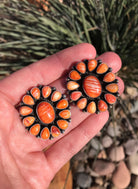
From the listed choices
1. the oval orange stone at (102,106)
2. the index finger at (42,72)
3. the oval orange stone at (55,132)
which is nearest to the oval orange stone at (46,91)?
the index finger at (42,72)

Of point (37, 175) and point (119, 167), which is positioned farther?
point (119, 167)

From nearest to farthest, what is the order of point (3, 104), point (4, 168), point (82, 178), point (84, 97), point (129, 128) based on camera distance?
point (4, 168), point (3, 104), point (84, 97), point (82, 178), point (129, 128)

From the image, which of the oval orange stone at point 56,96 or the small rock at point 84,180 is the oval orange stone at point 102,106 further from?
the small rock at point 84,180

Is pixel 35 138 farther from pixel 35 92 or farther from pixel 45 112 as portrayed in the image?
pixel 35 92

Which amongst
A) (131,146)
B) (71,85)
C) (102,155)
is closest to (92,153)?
(102,155)

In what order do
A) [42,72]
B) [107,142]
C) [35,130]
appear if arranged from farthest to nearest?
[107,142] < [42,72] < [35,130]

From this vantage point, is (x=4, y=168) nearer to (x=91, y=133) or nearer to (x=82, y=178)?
(x=91, y=133)

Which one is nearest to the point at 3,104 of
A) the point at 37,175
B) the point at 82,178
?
the point at 37,175
